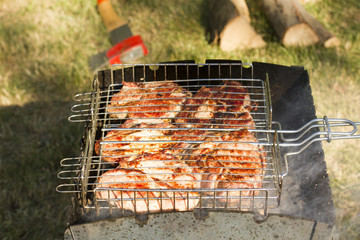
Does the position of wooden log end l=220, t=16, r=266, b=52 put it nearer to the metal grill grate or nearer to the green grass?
the green grass

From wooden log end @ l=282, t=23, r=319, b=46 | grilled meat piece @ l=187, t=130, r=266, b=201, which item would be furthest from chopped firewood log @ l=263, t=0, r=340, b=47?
grilled meat piece @ l=187, t=130, r=266, b=201

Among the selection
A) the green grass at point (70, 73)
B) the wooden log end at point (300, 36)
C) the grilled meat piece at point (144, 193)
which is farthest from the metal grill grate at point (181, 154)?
the wooden log end at point (300, 36)

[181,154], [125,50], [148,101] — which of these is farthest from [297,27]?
[181,154]

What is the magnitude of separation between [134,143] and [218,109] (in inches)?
28.7

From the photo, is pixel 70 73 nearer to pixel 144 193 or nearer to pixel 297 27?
pixel 297 27

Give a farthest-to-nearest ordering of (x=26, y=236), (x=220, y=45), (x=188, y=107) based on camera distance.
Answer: (x=220, y=45) < (x=26, y=236) < (x=188, y=107)

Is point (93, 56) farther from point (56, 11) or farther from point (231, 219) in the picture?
point (231, 219)

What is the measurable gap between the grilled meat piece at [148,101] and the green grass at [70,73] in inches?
61.1

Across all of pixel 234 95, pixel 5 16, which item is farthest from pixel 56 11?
pixel 234 95

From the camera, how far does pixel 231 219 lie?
2717 mm

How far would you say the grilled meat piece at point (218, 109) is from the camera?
316 cm

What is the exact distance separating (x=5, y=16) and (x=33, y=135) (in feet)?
7.80

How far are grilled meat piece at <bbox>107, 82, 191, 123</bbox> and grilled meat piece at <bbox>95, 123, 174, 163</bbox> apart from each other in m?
0.13

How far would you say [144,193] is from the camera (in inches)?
111
